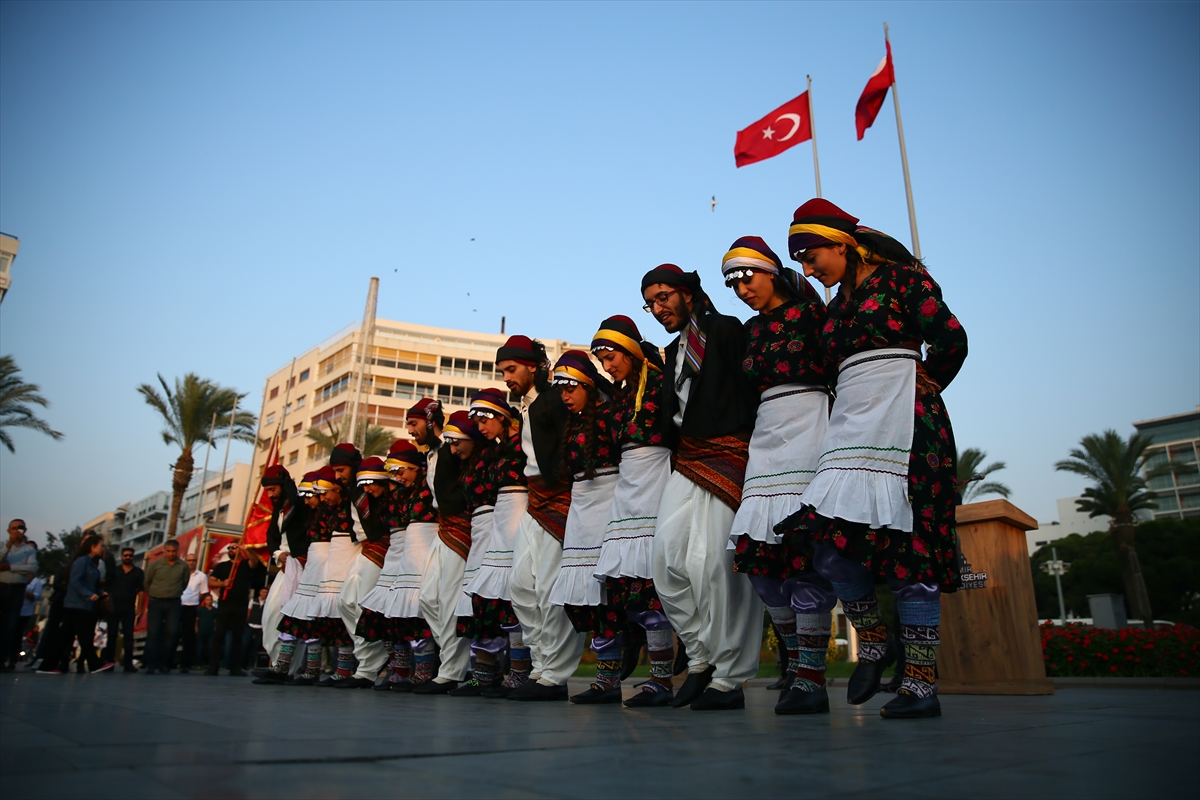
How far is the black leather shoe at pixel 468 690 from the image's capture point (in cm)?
584

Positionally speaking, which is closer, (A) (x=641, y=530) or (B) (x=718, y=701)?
(B) (x=718, y=701)

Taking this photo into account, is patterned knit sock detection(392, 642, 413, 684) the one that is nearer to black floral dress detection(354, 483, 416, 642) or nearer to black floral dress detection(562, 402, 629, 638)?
black floral dress detection(354, 483, 416, 642)

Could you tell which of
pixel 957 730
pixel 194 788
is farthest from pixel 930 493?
pixel 194 788

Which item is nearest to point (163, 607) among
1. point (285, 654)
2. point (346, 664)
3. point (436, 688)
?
point (285, 654)

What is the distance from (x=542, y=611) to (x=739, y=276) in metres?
2.43

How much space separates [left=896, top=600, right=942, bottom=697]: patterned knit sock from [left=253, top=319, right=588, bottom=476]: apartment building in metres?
58.7

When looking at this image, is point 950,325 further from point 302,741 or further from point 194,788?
point 194,788

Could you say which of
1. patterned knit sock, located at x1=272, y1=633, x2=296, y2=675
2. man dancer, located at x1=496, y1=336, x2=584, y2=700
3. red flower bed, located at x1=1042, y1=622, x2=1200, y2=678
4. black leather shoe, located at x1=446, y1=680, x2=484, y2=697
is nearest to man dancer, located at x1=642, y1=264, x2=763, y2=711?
man dancer, located at x1=496, y1=336, x2=584, y2=700

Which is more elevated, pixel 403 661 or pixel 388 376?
pixel 388 376

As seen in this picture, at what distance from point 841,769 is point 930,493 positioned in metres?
1.86

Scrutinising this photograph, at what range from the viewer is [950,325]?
11.9 feet

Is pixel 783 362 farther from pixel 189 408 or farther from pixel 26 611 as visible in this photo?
pixel 189 408

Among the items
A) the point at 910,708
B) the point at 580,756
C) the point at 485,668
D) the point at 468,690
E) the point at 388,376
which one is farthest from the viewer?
the point at 388,376

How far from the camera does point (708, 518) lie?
14.0 ft
